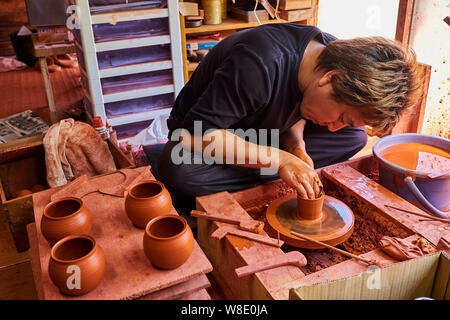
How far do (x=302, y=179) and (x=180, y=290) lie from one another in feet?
2.33

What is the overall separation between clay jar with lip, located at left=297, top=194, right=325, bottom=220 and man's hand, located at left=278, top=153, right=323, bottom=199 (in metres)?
0.02

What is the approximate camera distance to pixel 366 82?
1505 millimetres

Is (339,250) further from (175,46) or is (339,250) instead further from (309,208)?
(175,46)

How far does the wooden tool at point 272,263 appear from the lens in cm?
137

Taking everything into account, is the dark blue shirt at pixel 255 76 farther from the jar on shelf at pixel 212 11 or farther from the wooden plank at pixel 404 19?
the jar on shelf at pixel 212 11

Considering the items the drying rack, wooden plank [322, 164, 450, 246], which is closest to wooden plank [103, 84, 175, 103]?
the drying rack

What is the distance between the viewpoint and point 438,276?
4.01 ft

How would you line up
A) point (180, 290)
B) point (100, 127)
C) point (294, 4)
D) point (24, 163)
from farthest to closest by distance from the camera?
1. point (294, 4)
2. point (100, 127)
3. point (24, 163)
4. point (180, 290)

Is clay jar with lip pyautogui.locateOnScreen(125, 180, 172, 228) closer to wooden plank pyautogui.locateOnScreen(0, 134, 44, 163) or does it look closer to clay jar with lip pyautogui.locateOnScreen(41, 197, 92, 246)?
clay jar with lip pyautogui.locateOnScreen(41, 197, 92, 246)

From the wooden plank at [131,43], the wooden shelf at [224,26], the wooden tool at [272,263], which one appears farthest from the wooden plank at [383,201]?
the wooden shelf at [224,26]

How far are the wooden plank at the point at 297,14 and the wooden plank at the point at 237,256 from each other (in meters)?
2.17

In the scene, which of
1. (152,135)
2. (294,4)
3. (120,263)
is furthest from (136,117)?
(120,263)

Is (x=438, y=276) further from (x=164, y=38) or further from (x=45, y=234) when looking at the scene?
(x=164, y=38)

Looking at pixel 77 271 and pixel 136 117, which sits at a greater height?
pixel 77 271
